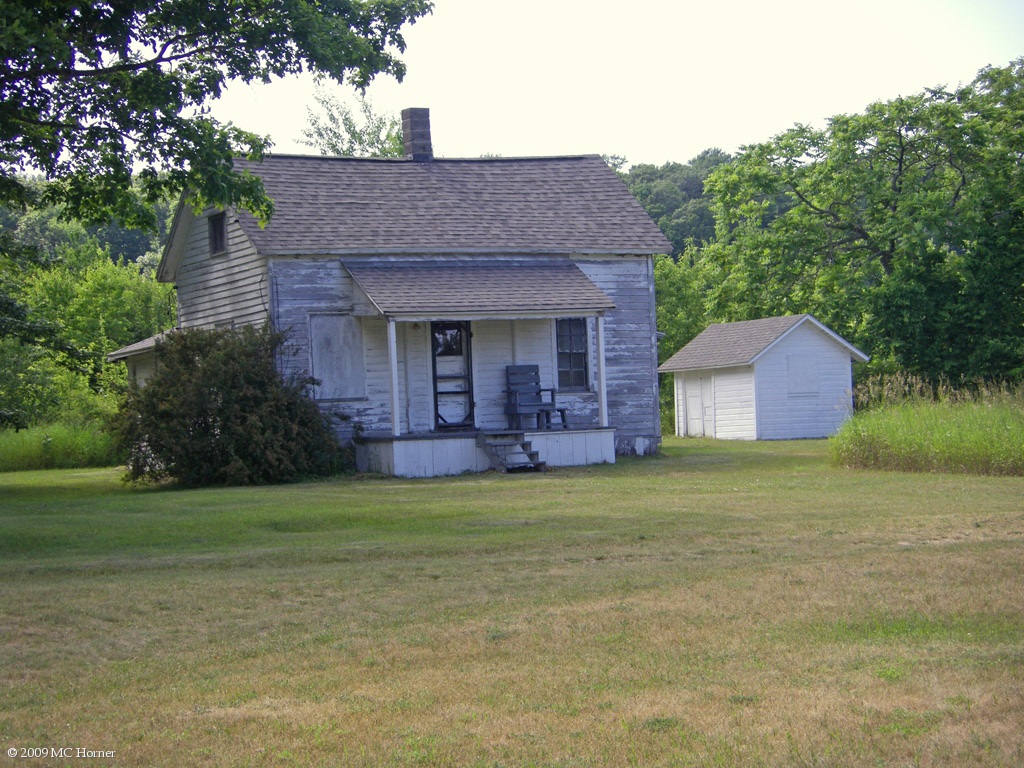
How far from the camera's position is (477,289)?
24.1 metres

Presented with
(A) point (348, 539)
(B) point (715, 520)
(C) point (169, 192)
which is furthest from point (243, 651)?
(C) point (169, 192)

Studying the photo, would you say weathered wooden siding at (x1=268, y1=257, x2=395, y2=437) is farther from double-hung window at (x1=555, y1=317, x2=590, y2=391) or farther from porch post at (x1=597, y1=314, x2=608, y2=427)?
porch post at (x1=597, y1=314, x2=608, y2=427)

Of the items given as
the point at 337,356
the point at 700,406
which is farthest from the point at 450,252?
the point at 700,406

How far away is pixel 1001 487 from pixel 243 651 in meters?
12.2

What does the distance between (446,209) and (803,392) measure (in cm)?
1370

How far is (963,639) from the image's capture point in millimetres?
7293

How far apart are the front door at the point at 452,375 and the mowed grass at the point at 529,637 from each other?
9.95 meters

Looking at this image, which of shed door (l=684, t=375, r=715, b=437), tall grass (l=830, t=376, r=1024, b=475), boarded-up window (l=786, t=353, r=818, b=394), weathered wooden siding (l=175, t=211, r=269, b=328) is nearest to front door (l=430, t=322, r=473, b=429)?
weathered wooden siding (l=175, t=211, r=269, b=328)

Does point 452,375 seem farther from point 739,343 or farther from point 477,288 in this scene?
point 739,343

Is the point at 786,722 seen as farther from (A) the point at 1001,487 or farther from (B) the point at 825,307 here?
(B) the point at 825,307

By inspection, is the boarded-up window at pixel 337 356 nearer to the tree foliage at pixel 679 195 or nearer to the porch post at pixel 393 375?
the porch post at pixel 393 375

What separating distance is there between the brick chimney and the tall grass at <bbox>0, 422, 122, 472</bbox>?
10.9 metres

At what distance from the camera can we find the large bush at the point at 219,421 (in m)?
21.3

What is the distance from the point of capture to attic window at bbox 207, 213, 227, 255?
25.7 metres
